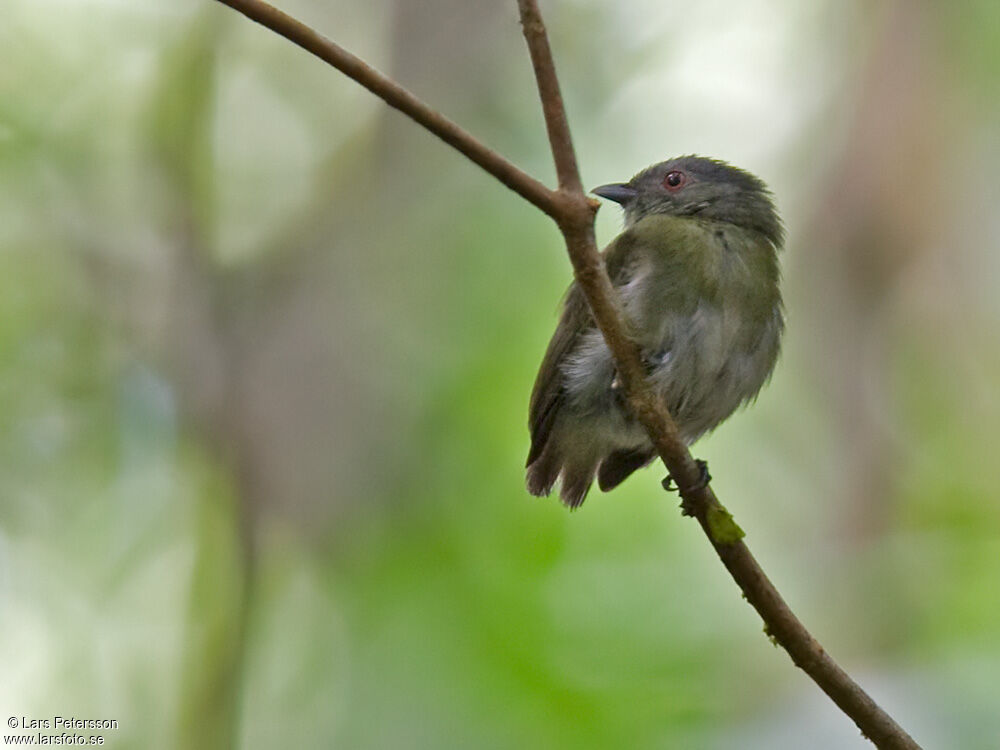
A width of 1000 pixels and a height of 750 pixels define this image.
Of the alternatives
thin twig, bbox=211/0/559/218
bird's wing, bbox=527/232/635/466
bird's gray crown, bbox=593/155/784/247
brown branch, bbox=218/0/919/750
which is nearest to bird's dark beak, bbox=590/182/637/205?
bird's gray crown, bbox=593/155/784/247

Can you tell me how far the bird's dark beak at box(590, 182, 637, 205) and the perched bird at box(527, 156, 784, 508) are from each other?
0.78ft

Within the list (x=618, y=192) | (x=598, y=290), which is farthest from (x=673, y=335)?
(x=598, y=290)

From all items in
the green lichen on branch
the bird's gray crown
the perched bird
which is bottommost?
the green lichen on branch

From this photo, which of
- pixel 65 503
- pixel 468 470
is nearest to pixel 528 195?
pixel 468 470

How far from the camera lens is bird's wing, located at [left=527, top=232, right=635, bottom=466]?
14.6 feet

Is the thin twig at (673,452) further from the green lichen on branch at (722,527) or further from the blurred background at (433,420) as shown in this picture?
the blurred background at (433,420)

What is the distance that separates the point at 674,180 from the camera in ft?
16.5

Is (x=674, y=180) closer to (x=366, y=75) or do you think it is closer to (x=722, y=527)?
(x=722, y=527)

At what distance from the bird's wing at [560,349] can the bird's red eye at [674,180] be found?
468mm

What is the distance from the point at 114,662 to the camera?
5.34 m

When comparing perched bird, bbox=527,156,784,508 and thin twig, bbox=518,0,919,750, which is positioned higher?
perched bird, bbox=527,156,784,508

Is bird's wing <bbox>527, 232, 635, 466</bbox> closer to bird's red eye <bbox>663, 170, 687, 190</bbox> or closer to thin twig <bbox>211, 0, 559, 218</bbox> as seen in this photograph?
bird's red eye <bbox>663, 170, 687, 190</bbox>

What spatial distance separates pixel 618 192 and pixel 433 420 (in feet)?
5.17

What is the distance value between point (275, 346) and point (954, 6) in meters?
4.24
